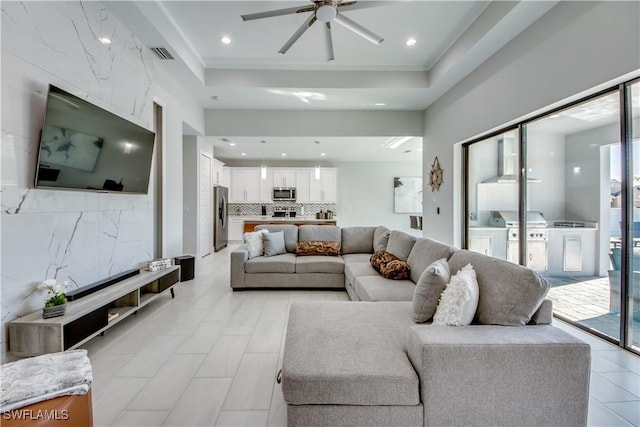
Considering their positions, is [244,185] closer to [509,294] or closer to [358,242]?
[358,242]

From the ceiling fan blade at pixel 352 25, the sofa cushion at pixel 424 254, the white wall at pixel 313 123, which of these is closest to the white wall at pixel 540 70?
the white wall at pixel 313 123

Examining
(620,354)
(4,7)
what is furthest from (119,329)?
(620,354)

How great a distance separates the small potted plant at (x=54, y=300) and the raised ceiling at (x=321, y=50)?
253cm

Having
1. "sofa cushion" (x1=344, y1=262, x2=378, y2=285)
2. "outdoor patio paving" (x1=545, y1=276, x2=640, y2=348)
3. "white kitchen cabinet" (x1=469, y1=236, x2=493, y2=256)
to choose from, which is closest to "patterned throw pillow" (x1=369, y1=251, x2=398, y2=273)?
"sofa cushion" (x1=344, y1=262, x2=378, y2=285)

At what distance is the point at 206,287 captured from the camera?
4156 mm

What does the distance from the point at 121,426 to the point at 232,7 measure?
361 cm

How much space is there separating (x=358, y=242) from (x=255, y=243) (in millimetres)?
Answer: 1594

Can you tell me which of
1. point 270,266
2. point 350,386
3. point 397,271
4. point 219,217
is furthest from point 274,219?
point 350,386

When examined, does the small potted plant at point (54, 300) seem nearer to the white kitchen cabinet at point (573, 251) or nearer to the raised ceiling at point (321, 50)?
the raised ceiling at point (321, 50)

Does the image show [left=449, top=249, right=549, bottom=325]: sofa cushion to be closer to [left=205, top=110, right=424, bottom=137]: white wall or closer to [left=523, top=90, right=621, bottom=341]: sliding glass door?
[left=523, top=90, right=621, bottom=341]: sliding glass door

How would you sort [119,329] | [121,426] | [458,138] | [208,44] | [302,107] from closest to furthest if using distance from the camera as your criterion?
1. [121,426]
2. [119,329]
3. [208,44]
4. [458,138]
5. [302,107]

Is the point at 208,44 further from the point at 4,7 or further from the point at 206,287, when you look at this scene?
the point at 206,287

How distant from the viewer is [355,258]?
4.25 metres

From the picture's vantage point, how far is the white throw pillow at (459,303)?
1574 millimetres
